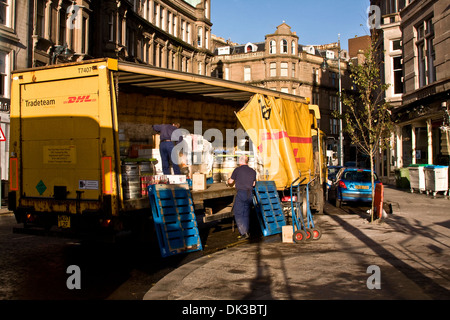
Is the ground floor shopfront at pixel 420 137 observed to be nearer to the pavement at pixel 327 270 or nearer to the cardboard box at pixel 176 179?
the pavement at pixel 327 270

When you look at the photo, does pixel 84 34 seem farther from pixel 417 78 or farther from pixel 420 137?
pixel 420 137

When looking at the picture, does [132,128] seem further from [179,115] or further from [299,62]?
[299,62]

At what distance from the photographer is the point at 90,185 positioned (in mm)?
7352

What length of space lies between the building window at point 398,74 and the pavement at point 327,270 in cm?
2040

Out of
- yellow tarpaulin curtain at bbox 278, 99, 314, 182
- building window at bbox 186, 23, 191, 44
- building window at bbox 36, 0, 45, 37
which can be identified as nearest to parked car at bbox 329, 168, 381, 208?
yellow tarpaulin curtain at bbox 278, 99, 314, 182

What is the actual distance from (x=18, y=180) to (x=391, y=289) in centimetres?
644

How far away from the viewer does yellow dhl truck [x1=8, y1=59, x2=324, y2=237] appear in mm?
7152

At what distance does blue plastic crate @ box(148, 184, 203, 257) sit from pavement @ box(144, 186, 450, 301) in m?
0.45

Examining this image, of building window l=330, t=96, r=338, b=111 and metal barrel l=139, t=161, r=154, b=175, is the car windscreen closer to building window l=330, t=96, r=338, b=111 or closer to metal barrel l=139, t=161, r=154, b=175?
metal barrel l=139, t=161, r=154, b=175

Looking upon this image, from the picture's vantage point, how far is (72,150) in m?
7.58

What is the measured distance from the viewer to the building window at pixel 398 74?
28.8 meters

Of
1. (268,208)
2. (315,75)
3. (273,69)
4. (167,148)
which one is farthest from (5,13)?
(315,75)

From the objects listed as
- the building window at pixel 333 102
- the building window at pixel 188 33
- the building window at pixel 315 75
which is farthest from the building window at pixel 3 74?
the building window at pixel 333 102

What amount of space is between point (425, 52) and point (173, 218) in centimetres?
2117
